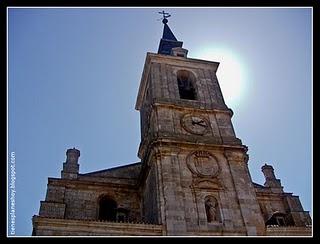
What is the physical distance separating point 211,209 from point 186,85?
31.7 feet

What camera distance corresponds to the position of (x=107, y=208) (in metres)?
19.5

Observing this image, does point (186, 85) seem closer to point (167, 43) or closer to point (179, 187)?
point (167, 43)

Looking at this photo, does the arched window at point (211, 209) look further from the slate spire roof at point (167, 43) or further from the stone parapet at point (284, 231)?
the slate spire roof at point (167, 43)

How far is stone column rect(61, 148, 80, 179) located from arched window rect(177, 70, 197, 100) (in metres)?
6.94

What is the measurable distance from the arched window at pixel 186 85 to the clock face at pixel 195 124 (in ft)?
8.29

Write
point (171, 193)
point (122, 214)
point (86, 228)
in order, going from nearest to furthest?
point (86, 228) → point (171, 193) → point (122, 214)

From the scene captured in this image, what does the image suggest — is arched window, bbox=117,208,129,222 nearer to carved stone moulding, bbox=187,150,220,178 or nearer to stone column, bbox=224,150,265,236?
carved stone moulding, bbox=187,150,220,178

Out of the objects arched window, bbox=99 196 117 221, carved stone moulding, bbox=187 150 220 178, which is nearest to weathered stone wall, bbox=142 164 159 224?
arched window, bbox=99 196 117 221

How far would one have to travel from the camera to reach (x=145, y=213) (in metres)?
18.2

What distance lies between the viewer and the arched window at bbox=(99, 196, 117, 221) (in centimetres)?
1912

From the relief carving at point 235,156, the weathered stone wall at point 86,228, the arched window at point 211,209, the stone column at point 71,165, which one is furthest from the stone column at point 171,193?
the stone column at point 71,165

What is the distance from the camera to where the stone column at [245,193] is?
Result: 15680 mm

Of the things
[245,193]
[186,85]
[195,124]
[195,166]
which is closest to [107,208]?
[195,166]
